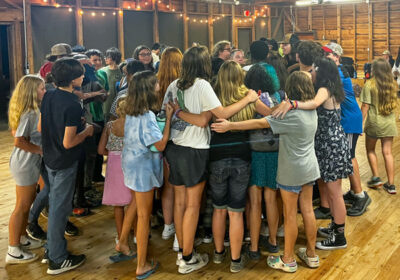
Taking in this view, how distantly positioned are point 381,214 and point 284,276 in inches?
61.8

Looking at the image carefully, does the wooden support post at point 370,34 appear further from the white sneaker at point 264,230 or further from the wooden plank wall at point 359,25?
the white sneaker at point 264,230

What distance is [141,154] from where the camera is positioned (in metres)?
2.93

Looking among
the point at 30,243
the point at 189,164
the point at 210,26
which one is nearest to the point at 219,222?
the point at 189,164

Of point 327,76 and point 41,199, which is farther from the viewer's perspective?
point 41,199

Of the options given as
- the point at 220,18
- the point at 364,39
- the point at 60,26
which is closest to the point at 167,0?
the point at 220,18

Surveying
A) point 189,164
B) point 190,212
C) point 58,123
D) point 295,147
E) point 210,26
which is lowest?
point 190,212

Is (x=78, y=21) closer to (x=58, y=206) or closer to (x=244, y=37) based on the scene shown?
(x=244, y=37)

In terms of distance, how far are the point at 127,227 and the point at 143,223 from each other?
0.27 metres

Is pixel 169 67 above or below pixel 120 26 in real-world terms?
below

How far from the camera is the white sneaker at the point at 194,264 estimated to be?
3.09 metres

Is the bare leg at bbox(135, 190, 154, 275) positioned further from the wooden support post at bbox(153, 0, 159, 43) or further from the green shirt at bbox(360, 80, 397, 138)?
the wooden support post at bbox(153, 0, 159, 43)

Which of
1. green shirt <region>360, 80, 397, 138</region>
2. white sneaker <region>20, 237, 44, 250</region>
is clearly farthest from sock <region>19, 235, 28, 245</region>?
green shirt <region>360, 80, 397, 138</region>

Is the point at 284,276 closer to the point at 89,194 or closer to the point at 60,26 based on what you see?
the point at 89,194

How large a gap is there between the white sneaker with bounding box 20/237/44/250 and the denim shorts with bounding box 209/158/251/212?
1.59 meters
